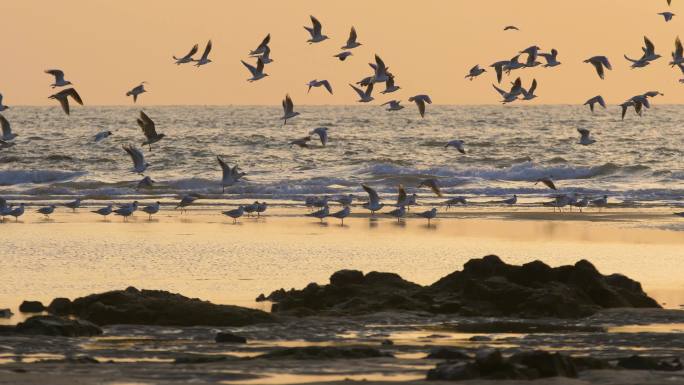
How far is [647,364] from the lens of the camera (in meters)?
11.5

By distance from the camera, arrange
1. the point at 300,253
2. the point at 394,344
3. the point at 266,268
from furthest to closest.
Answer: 1. the point at 300,253
2. the point at 266,268
3. the point at 394,344

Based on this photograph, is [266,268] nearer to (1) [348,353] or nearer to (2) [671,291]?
(2) [671,291]

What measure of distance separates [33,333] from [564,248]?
12.0 m

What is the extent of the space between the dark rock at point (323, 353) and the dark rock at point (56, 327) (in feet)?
7.33

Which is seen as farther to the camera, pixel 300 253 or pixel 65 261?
pixel 300 253

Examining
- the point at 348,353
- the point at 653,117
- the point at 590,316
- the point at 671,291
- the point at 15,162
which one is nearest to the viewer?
the point at 348,353

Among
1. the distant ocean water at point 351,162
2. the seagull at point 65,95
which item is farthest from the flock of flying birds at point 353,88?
the distant ocean water at point 351,162

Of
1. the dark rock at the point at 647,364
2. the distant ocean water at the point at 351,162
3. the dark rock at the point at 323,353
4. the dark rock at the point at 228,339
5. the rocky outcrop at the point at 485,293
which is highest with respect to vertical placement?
the distant ocean water at the point at 351,162

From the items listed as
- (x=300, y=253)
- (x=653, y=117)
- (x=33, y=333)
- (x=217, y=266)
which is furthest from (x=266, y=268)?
(x=653, y=117)

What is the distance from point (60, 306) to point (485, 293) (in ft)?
14.9

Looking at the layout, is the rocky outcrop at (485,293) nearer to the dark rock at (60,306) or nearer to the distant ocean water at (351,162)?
the dark rock at (60,306)

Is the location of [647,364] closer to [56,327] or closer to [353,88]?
[56,327]

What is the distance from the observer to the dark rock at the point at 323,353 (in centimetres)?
1197

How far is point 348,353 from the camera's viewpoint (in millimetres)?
12062
